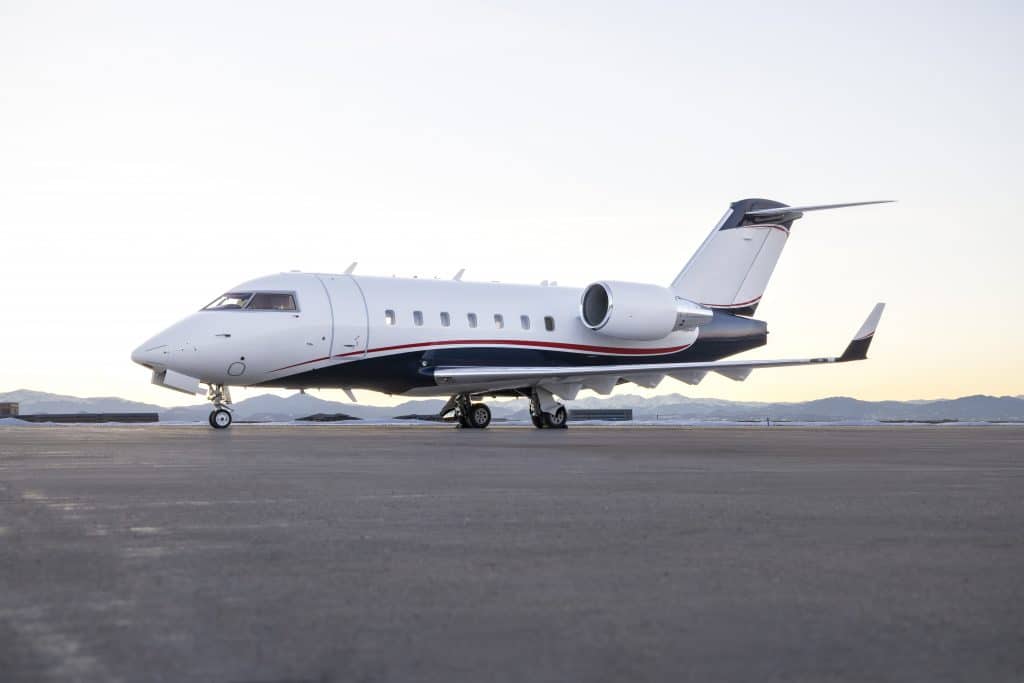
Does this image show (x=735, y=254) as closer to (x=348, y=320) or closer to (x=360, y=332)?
(x=360, y=332)

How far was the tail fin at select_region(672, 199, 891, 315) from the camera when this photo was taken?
32.5 metres

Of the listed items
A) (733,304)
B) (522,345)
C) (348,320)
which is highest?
(733,304)

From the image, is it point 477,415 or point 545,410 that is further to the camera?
point 477,415

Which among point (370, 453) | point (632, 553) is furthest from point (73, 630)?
point (370, 453)

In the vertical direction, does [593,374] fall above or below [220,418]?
above

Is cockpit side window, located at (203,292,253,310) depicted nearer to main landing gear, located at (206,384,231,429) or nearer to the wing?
main landing gear, located at (206,384,231,429)

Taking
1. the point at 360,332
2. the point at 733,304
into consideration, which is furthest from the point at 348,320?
the point at 733,304

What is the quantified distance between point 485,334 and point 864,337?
8.96m

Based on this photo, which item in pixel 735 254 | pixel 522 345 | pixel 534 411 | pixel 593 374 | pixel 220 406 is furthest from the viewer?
pixel 735 254

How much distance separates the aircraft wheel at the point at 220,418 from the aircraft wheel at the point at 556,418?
814 cm

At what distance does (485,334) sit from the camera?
92.8ft

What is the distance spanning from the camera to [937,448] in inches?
697

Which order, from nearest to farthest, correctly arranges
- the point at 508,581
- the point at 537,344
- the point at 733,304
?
1. the point at 508,581
2. the point at 537,344
3. the point at 733,304

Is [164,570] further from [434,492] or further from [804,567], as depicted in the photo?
[434,492]
